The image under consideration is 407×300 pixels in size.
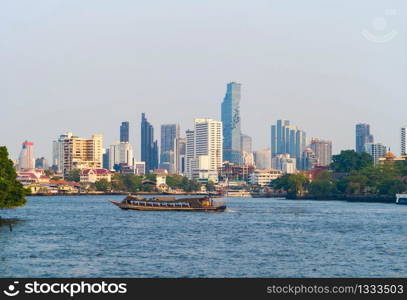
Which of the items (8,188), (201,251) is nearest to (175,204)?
(8,188)

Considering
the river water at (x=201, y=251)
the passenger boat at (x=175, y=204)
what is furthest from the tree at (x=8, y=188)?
the passenger boat at (x=175, y=204)

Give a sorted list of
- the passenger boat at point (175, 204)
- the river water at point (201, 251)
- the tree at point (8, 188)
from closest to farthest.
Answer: the river water at point (201, 251)
the tree at point (8, 188)
the passenger boat at point (175, 204)

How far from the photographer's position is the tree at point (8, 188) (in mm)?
103562

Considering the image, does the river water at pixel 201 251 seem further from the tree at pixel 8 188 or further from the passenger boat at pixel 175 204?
the passenger boat at pixel 175 204

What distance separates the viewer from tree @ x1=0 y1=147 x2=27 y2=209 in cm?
10356

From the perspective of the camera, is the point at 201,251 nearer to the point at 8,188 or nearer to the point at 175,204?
the point at 8,188

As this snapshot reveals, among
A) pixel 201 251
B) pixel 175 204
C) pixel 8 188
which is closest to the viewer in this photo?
pixel 201 251

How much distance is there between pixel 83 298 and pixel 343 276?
25872mm

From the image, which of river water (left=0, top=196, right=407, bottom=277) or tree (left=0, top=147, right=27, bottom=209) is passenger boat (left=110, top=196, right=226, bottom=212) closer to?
river water (left=0, top=196, right=407, bottom=277)

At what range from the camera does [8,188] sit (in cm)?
10362

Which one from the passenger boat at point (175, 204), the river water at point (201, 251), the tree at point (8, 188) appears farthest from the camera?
the passenger boat at point (175, 204)

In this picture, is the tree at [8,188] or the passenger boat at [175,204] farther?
the passenger boat at [175,204]

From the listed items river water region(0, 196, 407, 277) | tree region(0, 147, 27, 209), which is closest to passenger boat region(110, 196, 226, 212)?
river water region(0, 196, 407, 277)

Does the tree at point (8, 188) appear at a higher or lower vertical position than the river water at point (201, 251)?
higher
